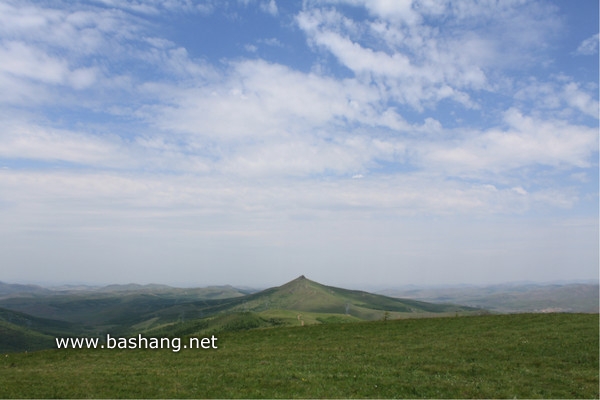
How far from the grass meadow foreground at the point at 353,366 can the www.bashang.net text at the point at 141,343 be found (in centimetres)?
191

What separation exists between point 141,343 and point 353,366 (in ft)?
94.8

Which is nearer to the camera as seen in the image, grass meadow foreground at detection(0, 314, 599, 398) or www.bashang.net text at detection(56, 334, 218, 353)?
grass meadow foreground at detection(0, 314, 599, 398)

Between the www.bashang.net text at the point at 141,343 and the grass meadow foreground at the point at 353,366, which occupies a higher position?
the grass meadow foreground at the point at 353,366

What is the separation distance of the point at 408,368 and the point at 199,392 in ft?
53.6

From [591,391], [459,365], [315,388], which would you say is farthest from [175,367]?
[591,391]

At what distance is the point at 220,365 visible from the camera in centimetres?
3541

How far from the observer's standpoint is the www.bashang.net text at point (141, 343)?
47344 millimetres

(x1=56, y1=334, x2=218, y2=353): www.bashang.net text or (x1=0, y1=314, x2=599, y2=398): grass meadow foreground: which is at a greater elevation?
(x1=0, y1=314, x2=599, y2=398): grass meadow foreground

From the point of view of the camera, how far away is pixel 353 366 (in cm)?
3269

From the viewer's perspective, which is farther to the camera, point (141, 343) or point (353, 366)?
point (141, 343)

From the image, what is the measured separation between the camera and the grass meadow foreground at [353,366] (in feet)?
87.6

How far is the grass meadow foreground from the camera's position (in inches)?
1051

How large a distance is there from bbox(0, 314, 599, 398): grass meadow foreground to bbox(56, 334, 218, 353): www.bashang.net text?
75.2 inches

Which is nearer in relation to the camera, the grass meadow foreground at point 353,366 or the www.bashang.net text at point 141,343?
the grass meadow foreground at point 353,366
